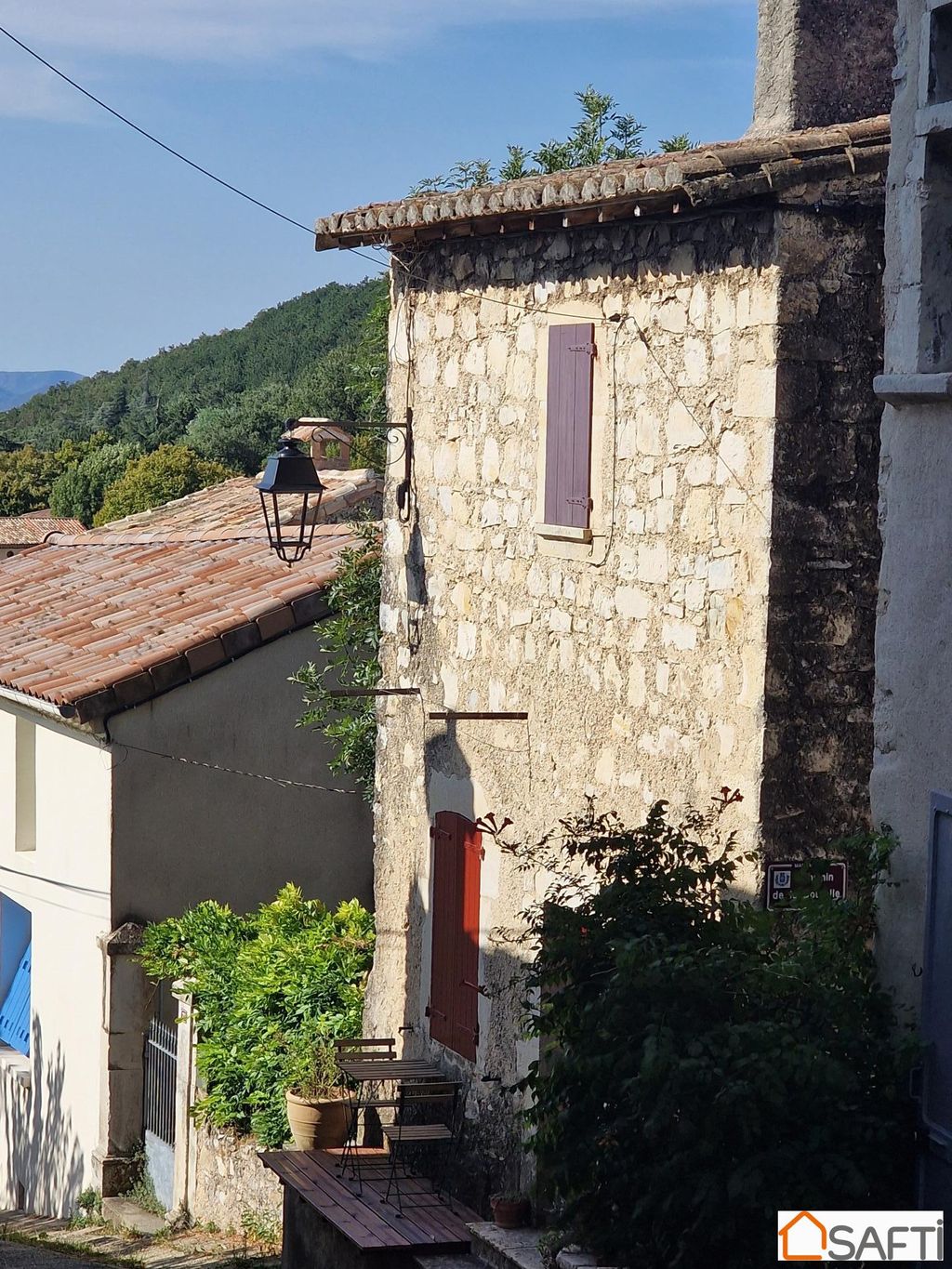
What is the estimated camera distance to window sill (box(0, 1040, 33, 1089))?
14633 mm

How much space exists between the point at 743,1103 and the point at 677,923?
95 centimetres

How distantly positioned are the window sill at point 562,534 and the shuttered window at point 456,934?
1794 millimetres

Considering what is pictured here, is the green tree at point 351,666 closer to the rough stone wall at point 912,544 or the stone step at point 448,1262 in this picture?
the stone step at point 448,1262

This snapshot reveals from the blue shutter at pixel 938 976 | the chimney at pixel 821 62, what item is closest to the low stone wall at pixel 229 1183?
the blue shutter at pixel 938 976

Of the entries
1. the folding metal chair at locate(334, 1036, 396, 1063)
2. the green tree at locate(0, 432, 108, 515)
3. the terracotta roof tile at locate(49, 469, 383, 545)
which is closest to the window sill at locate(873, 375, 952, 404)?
the folding metal chair at locate(334, 1036, 396, 1063)

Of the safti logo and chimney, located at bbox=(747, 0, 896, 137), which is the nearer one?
the safti logo

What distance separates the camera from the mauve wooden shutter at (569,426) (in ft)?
27.5

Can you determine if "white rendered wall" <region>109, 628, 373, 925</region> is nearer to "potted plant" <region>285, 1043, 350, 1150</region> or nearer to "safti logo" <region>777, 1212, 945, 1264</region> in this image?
"potted plant" <region>285, 1043, 350, 1150</region>

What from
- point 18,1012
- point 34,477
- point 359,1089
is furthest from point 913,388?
point 34,477

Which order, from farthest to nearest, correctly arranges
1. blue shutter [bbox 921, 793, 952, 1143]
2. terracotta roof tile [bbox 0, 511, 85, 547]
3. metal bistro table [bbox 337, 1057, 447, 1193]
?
terracotta roof tile [bbox 0, 511, 85, 547] < metal bistro table [bbox 337, 1057, 447, 1193] < blue shutter [bbox 921, 793, 952, 1143]

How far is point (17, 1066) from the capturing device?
1485cm

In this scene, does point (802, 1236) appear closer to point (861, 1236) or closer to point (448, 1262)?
point (861, 1236)

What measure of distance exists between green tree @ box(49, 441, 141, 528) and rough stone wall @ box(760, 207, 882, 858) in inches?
1622

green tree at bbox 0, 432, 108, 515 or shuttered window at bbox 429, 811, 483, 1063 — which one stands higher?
green tree at bbox 0, 432, 108, 515
